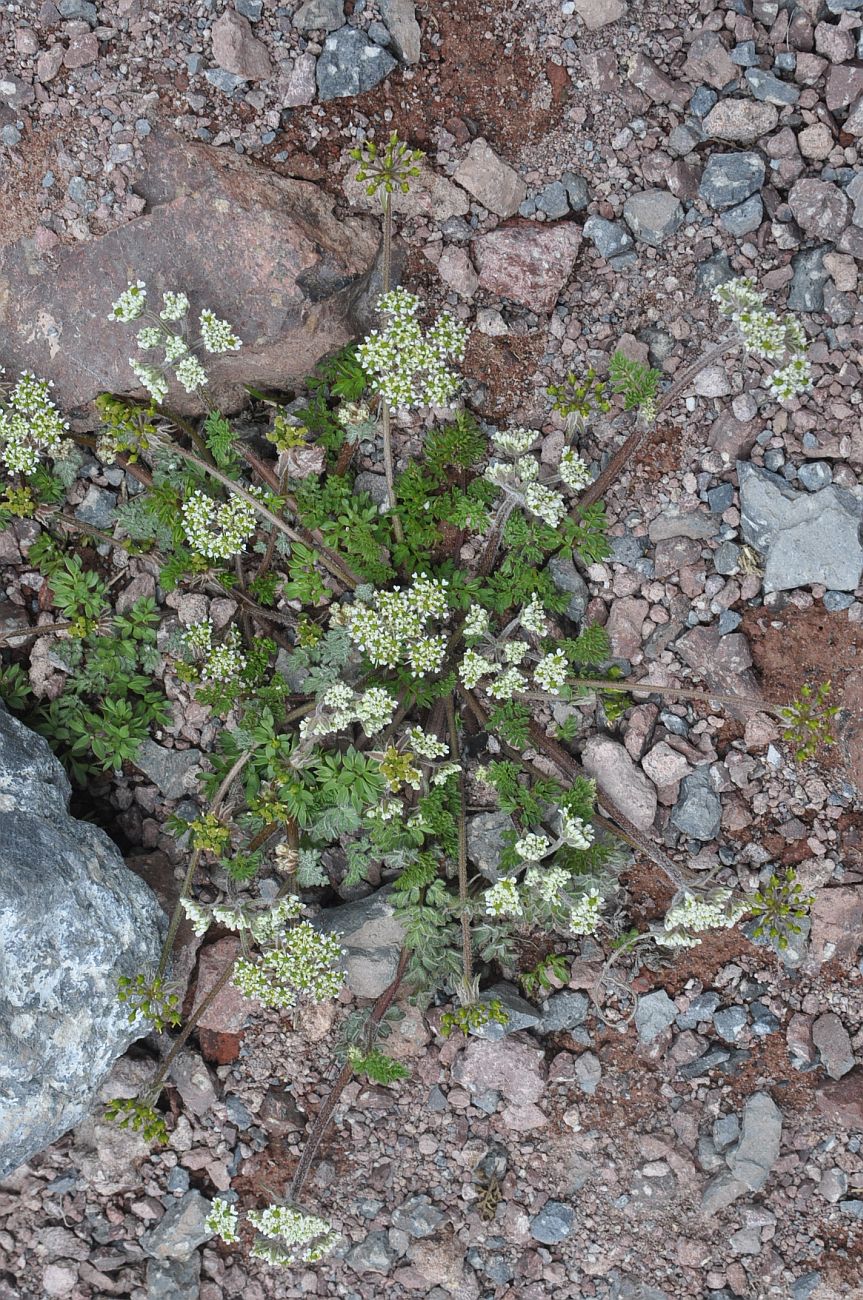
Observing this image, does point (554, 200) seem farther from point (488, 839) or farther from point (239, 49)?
point (488, 839)

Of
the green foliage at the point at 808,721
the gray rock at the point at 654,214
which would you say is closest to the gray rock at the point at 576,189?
the gray rock at the point at 654,214

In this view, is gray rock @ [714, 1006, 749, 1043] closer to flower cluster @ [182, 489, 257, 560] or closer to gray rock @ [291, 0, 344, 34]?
flower cluster @ [182, 489, 257, 560]

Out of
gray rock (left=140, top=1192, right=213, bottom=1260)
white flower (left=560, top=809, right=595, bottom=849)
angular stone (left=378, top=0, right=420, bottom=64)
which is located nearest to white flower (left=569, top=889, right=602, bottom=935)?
white flower (left=560, top=809, right=595, bottom=849)

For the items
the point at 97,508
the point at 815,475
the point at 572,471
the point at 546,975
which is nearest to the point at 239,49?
the point at 97,508

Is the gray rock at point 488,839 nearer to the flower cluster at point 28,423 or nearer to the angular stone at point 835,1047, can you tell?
the angular stone at point 835,1047

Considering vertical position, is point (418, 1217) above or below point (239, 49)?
below

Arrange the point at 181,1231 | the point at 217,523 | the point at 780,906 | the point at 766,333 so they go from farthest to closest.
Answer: the point at 181,1231 < the point at 217,523 < the point at 780,906 < the point at 766,333

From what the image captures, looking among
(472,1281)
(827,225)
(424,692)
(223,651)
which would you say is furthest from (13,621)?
(827,225)
